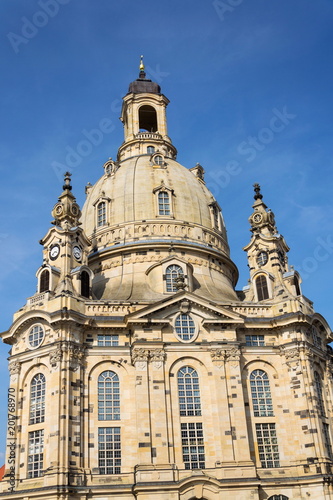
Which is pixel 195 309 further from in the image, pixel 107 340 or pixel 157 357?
pixel 107 340

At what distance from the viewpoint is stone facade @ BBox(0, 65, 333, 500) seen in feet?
136

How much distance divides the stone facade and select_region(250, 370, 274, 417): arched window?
0.09 m

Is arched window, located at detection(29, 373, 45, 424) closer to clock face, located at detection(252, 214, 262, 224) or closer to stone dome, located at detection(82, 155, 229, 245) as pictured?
stone dome, located at detection(82, 155, 229, 245)

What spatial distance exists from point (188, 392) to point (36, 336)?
12727 millimetres

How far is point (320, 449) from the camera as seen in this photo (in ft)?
145

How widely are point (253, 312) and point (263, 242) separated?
9251 millimetres

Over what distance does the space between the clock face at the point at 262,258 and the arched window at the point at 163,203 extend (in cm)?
983

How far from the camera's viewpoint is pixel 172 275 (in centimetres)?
5081

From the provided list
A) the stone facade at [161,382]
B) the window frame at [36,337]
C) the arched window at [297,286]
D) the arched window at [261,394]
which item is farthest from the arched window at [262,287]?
the window frame at [36,337]

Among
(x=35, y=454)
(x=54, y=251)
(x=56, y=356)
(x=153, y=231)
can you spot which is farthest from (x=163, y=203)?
(x=35, y=454)

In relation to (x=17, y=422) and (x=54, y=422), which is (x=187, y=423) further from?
(x=17, y=422)

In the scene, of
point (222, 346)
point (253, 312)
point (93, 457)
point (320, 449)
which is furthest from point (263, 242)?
point (93, 457)

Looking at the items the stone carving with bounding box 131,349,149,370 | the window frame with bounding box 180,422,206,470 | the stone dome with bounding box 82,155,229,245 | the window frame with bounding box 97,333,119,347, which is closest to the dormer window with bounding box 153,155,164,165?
the stone dome with bounding box 82,155,229,245

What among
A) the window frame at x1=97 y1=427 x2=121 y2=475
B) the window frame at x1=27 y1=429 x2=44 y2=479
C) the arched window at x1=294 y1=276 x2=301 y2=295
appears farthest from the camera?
the arched window at x1=294 y1=276 x2=301 y2=295
